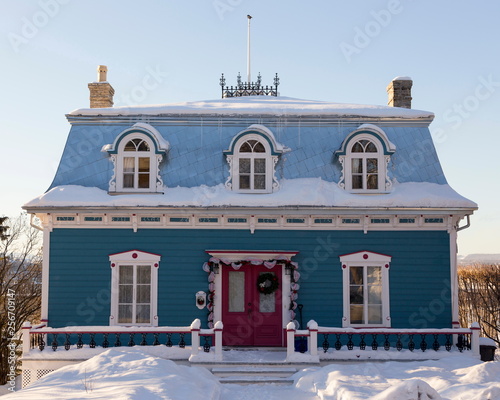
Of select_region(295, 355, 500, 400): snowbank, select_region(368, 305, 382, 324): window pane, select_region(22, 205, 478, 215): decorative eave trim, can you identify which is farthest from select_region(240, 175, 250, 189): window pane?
select_region(295, 355, 500, 400): snowbank

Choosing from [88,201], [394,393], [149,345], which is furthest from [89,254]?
[394,393]

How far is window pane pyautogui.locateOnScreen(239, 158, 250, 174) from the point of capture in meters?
14.0

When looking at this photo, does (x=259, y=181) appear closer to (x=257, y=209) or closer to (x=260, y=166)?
(x=260, y=166)

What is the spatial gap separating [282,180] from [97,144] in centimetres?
555

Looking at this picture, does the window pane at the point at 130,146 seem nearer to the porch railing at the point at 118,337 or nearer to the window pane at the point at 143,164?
the window pane at the point at 143,164

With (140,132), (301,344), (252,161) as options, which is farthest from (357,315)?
(140,132)

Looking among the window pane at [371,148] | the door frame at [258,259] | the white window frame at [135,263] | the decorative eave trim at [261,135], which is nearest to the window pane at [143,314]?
the white window frame at [135,263]

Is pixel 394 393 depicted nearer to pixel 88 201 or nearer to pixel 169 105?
pixel 88 201

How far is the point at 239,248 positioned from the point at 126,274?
10.4ft

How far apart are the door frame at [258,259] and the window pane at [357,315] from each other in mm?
1735

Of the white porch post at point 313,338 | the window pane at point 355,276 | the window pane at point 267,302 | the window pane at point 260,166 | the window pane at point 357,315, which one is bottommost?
the white porch post at point 313,338

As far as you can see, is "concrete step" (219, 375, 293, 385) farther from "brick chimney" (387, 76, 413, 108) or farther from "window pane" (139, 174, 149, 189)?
"brick chimney" (387, 76, 413, 108)

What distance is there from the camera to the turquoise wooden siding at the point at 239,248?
43.8 feet

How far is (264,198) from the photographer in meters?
13.4
